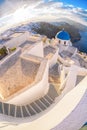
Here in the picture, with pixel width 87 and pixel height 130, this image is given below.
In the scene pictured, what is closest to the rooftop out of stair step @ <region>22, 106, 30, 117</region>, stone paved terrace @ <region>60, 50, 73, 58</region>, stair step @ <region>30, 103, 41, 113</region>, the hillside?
stone paved terrace @ <region>60, 50, 73, 58</region>

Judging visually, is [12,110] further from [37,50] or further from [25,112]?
[37,50]

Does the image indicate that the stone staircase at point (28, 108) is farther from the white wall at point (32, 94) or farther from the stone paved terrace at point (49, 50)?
the stone paved terrace at point (49, 50)

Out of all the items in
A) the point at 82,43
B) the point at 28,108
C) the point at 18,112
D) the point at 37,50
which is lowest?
the point at 82,43

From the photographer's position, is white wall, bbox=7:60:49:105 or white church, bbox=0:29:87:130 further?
white wall, bbox=7:60:49:105

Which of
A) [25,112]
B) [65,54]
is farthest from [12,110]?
[65,54]

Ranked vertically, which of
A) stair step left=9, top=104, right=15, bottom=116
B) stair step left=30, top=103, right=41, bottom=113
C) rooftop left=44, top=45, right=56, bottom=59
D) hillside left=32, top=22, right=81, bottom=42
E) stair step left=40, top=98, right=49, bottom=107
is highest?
stair step left=9, top=104, right=15, bottom=116

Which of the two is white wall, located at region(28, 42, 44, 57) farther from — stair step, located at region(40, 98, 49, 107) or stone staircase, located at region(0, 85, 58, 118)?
stair step, located at region(40, 98, 49, 107)

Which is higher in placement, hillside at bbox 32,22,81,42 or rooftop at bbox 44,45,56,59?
rooftop at bbox 44,45,56,59
